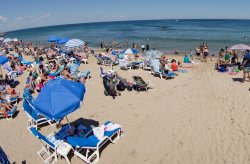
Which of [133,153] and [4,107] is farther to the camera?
[4,107]

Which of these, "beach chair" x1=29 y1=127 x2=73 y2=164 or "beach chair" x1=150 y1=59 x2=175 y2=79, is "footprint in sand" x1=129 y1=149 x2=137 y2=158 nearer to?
"beach chair" x1=29 y1=127 x2=73 y2=164

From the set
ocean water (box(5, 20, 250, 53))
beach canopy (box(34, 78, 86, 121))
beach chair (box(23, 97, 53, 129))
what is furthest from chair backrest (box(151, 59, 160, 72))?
ocean water (box(5, 20, 250, 53))

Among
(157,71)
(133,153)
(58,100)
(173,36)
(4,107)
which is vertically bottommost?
(133,153)

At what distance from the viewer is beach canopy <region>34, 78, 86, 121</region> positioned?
4.82m

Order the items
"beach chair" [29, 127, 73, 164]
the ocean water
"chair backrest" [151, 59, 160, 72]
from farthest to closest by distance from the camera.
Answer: the ocean water, "chair backrest" [151, 59, 160, 72], "beach chair" [29, 127, 73, 164]

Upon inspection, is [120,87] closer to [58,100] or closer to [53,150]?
[53,150]

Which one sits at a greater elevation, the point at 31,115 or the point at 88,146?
the point at 31,115

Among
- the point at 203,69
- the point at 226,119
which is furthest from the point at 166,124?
the point at 203,69

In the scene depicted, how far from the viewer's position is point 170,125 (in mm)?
6844

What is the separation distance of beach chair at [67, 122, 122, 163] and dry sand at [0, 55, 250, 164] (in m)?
0.20

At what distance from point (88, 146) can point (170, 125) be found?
274 cm

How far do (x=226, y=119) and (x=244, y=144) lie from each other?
4.47 feet

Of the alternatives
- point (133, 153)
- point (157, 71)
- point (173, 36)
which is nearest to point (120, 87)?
point (157, 71)

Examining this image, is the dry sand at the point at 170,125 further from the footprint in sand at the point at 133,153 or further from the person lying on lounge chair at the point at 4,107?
the person lying on lounge chair at the point at 4,107
